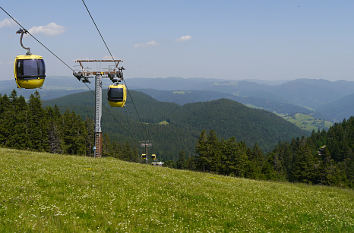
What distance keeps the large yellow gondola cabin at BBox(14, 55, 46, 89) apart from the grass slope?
5.08 m

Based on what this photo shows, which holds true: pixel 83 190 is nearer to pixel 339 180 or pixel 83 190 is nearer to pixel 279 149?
pixel 339 180

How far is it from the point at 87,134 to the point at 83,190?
2800 inches

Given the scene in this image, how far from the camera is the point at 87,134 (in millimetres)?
80312

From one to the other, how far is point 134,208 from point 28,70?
10.3 meters

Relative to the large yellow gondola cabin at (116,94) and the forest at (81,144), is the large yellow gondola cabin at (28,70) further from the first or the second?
the forest at (81,144)

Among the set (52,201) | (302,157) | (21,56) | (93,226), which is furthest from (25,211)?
(302,157)

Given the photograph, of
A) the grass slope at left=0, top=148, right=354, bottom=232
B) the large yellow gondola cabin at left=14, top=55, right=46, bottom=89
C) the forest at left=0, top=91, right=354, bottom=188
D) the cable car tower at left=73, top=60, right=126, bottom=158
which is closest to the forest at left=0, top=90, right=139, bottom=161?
the forest at left=0, top=91, right=354, bottom=188

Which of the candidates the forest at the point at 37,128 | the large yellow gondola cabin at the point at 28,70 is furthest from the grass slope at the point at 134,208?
the forest at the point at 37,128

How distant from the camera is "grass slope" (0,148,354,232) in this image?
352 inches

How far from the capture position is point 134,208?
35.8 ft

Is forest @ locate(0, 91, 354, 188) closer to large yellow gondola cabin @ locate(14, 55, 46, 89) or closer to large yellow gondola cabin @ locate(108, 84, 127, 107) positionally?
large yellow gondola cabin @ locate(108, 84, 127, 107)

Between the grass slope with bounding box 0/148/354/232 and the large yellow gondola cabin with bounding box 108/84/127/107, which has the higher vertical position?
the large yellow gondola cabin with bounding box 108/84/127/107

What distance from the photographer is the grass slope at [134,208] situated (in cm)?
895

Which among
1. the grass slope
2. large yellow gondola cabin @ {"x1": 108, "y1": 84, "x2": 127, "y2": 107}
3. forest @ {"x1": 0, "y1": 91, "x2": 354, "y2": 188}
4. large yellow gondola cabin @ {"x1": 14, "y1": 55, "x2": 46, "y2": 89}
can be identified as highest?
large yellow gondola cabin @ {"x1": 14, "y1": 55, "x2": 46, "y2": 89}
